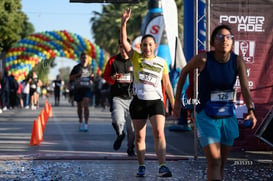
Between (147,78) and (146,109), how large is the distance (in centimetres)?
39

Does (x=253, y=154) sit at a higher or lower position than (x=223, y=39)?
lower

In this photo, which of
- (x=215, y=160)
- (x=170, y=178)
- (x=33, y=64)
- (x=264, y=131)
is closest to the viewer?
(x=215, y=160)

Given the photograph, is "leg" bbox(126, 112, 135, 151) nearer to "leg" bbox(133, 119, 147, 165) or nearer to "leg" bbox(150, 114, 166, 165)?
"leg" bbox(133, 119, 147, 165)

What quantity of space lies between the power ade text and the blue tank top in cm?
505

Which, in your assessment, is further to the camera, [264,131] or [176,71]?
[176,71]

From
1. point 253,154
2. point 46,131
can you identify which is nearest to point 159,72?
point 253,154

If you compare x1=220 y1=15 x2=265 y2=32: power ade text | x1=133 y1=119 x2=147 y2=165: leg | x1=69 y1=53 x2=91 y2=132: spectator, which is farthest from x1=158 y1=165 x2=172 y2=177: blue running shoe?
Answer: x1=69 y1=53 x2=91 y2=132: spectator

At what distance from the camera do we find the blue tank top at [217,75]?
675cm

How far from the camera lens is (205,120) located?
6781mm

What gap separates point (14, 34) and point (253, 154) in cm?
3336

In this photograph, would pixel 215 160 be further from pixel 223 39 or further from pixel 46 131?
pixel 46 131

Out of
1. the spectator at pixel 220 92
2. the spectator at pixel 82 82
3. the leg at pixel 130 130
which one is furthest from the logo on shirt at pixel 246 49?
the spectator at pixel 82 82

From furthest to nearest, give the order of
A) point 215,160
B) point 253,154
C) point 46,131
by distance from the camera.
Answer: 1. point 46,131
2. point 253,154
3. point 215,160

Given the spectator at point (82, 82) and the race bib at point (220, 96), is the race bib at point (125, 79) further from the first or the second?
the spectator at point (82, 82)
